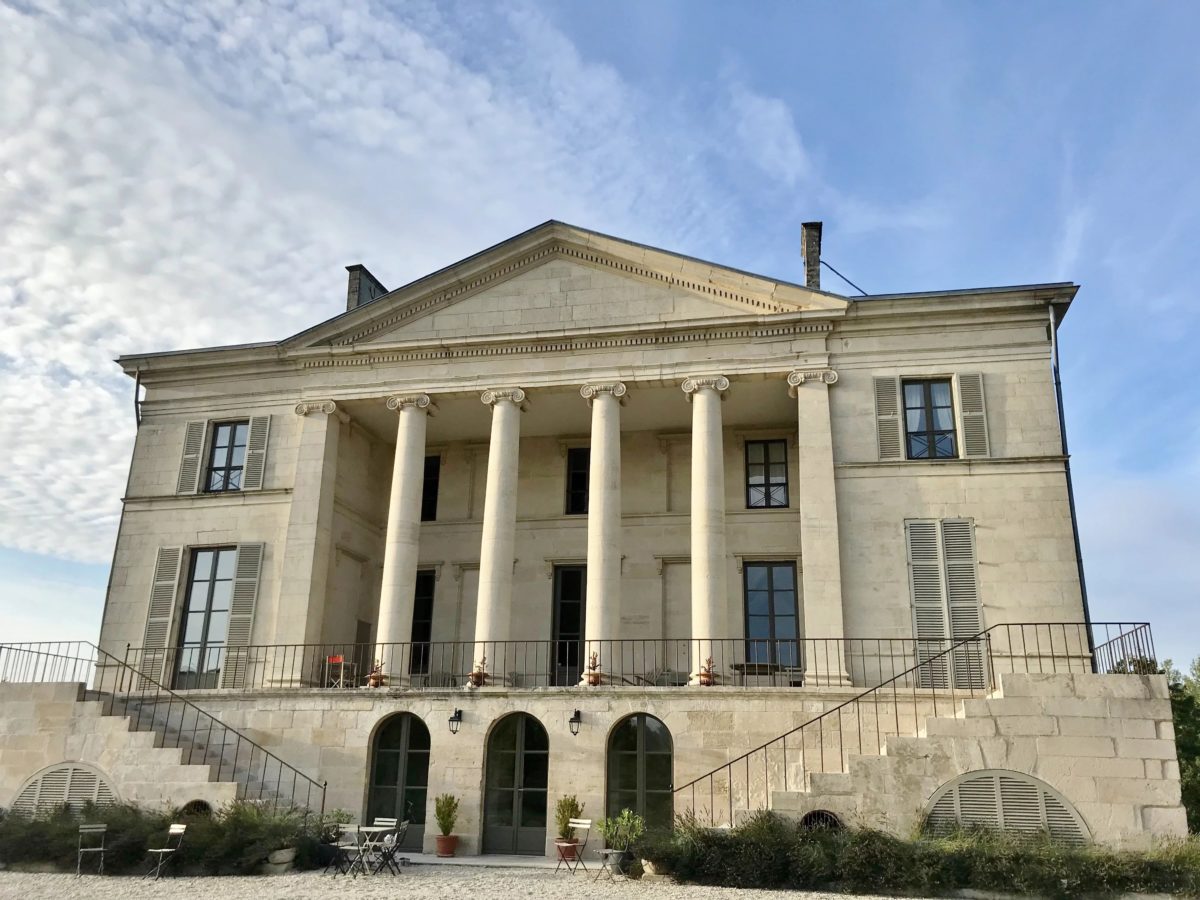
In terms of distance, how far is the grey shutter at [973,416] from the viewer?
19.7 meters

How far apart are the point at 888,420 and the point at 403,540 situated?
9.98m

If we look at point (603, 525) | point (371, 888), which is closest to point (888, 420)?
point (603, 525)

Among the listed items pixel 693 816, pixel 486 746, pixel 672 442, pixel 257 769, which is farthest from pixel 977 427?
pixel 257 769

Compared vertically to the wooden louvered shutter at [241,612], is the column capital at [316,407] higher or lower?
higher

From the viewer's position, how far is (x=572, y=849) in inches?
645

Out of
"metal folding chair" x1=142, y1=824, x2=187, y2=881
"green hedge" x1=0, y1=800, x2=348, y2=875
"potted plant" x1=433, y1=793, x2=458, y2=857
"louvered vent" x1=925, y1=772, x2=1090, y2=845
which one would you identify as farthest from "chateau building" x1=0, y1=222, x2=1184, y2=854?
"metal folding chair" x1=142, y1=824, x2=187, y2=881

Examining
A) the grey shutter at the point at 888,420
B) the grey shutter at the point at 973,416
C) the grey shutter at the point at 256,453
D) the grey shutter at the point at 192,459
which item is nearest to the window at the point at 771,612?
the grey shutter at the point at 888,420

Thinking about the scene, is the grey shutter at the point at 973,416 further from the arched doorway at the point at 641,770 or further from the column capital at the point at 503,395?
the column capital at the point at 503,395

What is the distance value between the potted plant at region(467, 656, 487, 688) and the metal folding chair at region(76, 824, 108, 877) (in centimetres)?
637

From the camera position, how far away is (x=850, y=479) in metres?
19.9

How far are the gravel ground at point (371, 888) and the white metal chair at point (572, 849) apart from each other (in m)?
0.76

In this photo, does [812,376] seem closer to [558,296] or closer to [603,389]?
[603,389]

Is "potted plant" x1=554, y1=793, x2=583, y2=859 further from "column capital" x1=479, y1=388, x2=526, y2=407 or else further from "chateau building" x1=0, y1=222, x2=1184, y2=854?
"column capital" x1=479, y1=388, x2=526, y2=407

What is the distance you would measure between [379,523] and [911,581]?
501 inches
